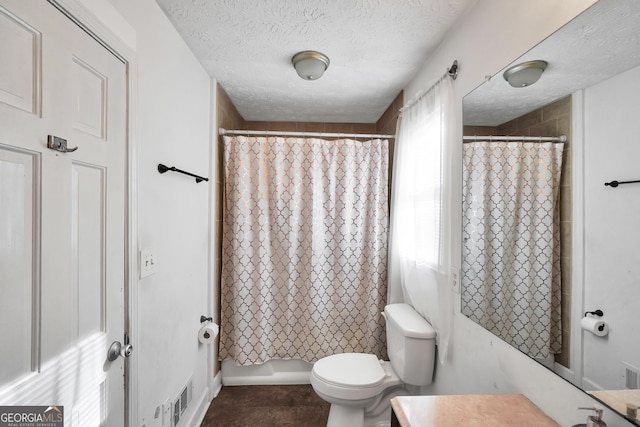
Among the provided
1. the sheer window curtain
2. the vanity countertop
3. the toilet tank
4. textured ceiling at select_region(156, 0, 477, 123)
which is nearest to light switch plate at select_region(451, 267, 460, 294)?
the sheer window curtain

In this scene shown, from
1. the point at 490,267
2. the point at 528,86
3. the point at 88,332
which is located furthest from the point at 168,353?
the point at 528,86

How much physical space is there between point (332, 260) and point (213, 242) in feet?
3.09

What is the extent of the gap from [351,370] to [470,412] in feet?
2.98

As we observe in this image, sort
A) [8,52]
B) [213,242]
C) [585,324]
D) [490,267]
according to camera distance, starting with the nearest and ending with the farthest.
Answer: [8,52] → [585,324] → [490,267] → [213,242]

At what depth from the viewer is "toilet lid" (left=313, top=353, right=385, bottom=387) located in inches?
64.8

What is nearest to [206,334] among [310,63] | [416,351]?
[416,351]

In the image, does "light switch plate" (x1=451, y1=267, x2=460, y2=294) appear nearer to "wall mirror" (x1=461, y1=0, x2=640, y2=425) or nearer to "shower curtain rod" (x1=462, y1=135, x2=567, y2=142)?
"wall mirror" (x1=461, y1=0, x2=640, y2=425)

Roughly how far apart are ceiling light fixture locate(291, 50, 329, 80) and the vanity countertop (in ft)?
5.93

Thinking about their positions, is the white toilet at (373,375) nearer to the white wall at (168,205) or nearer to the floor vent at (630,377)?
the white wall at (168,205)

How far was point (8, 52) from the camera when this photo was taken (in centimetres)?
69

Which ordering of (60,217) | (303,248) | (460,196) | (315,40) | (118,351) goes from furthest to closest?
(303,248), (315,40), (460,196), (118,351), (60,217)

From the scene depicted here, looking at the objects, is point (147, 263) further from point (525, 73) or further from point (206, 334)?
point (525, 73)

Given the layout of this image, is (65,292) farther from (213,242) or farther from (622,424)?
(622,424)

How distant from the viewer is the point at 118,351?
3.50 feet
